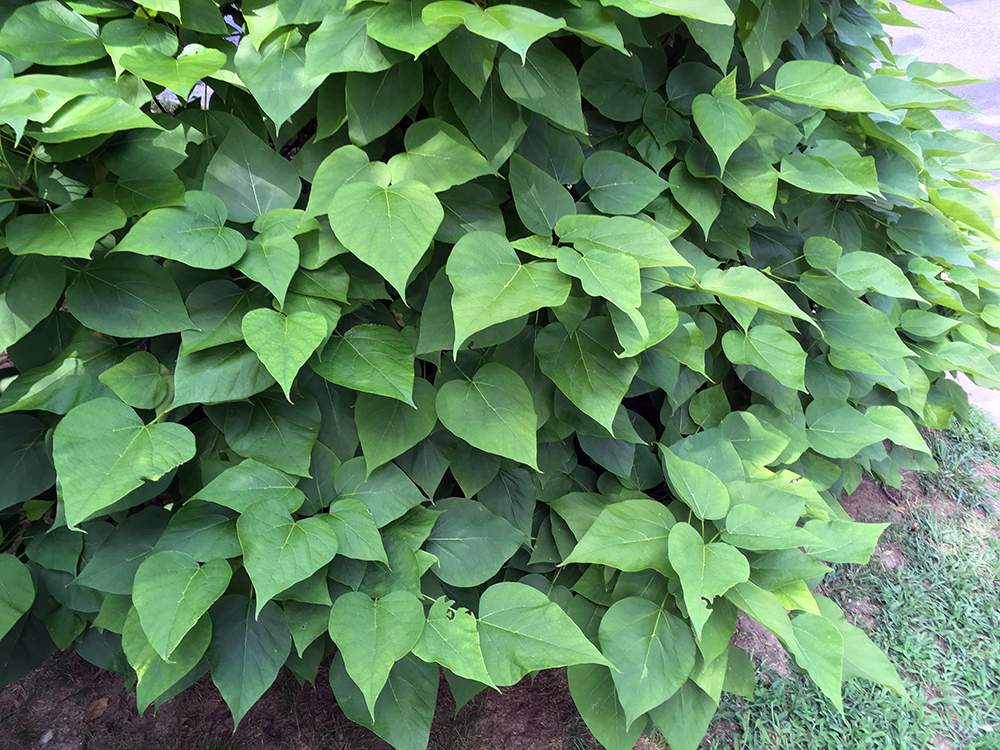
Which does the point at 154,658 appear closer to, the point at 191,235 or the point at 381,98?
the point at 191,235

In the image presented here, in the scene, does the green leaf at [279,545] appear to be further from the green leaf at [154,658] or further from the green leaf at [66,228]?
the green leaf at [66,228]

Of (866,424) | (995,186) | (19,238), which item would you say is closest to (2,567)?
(19,238)

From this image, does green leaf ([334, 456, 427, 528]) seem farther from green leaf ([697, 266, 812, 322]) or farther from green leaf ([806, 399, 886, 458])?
green leaf ([806, 399, 886, 458])

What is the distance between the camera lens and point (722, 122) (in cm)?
141

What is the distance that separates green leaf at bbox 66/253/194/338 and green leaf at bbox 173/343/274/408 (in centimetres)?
7

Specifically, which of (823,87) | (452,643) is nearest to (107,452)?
(452,643)

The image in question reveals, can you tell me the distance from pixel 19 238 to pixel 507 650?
1240 millimetres

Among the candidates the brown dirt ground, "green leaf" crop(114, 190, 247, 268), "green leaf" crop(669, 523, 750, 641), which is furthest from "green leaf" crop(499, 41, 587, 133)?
the brown dirt ground

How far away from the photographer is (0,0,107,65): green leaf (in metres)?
→ 1.16

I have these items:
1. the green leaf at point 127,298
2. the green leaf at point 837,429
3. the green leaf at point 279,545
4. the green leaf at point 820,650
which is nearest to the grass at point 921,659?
the green leaf at point 820,650

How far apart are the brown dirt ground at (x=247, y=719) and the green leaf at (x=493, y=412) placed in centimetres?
100

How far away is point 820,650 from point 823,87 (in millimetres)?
1340

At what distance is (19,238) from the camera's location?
1131mm

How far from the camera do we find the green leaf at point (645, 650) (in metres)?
1.41
